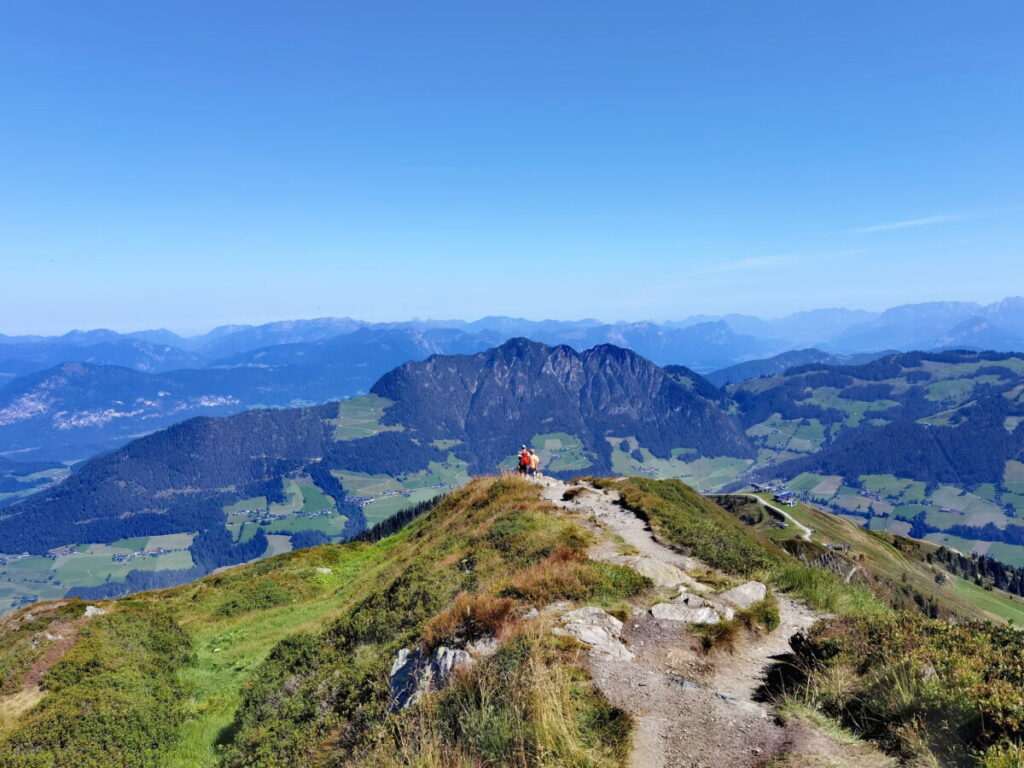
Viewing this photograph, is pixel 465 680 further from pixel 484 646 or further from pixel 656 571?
pixel 656 571

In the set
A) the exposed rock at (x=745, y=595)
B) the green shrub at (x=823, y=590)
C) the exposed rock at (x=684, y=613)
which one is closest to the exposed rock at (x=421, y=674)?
the exposed rock at (x=684, y=613)

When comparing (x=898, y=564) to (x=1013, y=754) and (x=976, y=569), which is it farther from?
(x=1013, y=754)

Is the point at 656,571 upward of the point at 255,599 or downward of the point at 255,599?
upward

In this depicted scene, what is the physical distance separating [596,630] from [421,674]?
4697mm

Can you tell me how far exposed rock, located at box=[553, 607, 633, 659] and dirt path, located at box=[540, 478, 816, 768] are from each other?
0.28 meters

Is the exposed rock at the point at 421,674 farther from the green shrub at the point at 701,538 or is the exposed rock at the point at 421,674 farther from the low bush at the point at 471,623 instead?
the green shrub at the point at 701,538

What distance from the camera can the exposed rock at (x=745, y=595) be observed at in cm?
1634

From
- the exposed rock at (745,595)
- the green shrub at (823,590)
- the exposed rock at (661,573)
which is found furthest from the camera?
the exposed rock at (661,573)

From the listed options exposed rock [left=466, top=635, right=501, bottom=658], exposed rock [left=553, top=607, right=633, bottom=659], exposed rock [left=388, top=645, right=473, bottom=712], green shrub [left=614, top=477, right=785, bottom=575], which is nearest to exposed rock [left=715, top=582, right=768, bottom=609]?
green shrub [left=614, top=477, right=785, bottom=575]

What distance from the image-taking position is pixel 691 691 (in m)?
10.7

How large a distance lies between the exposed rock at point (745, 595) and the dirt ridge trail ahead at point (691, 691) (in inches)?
29.2

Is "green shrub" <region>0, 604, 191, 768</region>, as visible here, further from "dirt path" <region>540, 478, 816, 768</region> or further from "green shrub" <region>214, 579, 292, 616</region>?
"dirt path" <region>540, 478, 816, 768</region>

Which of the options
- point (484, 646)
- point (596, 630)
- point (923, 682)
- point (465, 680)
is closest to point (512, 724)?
point (465, 680)

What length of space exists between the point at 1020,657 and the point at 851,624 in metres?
3.39
